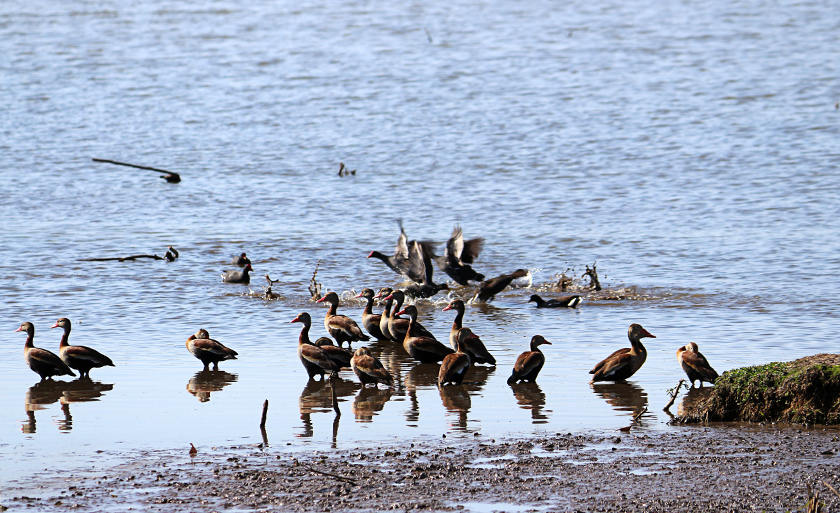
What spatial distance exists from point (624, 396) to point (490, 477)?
306cm

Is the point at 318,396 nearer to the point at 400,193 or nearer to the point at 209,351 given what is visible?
the point at 209,351

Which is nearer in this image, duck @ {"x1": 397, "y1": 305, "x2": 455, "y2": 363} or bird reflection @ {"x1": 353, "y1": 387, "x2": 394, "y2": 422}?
bird reflection @ {"x1": 353, "y1": 387, "x2": 394, "y2": 422}

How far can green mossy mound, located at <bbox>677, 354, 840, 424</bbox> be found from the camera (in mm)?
8688

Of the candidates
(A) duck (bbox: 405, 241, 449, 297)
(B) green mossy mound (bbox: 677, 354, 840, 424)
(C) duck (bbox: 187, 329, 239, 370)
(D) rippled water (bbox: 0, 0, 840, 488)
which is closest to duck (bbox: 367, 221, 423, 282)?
(A) duck (bbox: 405, 241, 449, 297)

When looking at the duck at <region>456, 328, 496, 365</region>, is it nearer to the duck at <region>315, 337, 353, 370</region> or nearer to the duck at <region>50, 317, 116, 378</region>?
the duck at <region>315, 337, 353, 370</region>

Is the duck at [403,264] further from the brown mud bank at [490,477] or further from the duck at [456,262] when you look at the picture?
the brown mud bank at [490,477]

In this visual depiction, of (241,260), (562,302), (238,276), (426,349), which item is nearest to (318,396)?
(426,349)

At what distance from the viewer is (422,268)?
665 inches

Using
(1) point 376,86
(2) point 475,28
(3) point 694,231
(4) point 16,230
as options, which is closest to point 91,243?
(4) point 16,230

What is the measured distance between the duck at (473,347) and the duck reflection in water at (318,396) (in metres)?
1.23

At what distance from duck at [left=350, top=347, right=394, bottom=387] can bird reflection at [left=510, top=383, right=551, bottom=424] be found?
4.03ft

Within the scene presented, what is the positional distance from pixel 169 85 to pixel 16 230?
716 inches

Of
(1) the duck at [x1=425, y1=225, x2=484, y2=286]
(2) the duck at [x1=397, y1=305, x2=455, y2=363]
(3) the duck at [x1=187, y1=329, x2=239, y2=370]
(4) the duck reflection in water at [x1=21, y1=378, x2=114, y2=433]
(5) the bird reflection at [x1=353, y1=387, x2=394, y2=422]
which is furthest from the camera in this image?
(1) the duck at [x1=425, y1=225, x2=484, y2=286]

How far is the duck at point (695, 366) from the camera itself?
10.1 m
